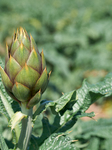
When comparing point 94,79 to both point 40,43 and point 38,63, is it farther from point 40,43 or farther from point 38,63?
point 38,63

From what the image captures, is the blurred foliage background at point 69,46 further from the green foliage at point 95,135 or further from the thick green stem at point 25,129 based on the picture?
the thick green stem at point 25,129

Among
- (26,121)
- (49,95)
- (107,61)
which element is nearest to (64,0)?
(107,61)

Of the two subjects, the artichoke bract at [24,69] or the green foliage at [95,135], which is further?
the green foliage at [95,135]

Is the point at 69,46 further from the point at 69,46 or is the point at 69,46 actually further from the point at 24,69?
the point at 24,69

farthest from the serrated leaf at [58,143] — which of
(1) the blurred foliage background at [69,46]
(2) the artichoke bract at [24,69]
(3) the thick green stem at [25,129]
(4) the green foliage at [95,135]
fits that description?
(1) the blurred foliage background at [69,46]

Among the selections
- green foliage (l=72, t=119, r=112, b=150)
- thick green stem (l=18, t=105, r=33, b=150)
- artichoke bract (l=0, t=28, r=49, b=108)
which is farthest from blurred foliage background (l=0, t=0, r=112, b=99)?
artichoke bract (l=0, t=28, r=49, b=108)

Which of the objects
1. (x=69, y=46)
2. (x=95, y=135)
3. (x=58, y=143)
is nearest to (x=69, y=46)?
(x=69, y=46)
